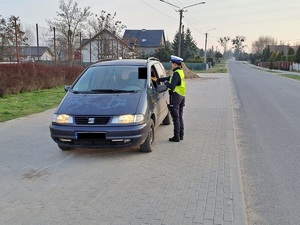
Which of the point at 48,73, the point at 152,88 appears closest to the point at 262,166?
the point at 152,88

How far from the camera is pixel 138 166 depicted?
4848 mm

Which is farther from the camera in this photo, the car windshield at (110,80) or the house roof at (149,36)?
the house roof at (149,36)

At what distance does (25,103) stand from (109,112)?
766 cm

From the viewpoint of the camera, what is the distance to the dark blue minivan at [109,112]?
4.95 m

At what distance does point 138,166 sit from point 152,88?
1.81m

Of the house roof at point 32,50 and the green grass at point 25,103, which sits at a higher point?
the house roof at point 32,50

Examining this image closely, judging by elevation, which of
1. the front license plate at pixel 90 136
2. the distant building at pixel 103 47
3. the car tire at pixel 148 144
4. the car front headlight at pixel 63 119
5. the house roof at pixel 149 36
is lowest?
the car tire at pixel 148 144

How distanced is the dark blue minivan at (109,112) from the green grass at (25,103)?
13.4 ft

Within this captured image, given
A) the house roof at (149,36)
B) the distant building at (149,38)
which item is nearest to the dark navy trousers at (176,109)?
the distant building at (149,38)

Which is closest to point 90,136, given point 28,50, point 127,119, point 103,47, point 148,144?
point 127,119

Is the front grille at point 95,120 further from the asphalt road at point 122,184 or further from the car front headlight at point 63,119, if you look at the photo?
the asphalt road at point 122,184

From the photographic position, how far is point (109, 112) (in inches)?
197

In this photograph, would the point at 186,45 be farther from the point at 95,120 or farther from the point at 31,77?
the point at 95,120

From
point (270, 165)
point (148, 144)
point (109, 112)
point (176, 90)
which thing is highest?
point (176, 90)
